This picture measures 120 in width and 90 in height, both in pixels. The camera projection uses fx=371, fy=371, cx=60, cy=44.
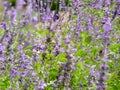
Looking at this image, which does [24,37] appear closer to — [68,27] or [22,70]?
[68,27]

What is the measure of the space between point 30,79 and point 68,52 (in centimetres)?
38

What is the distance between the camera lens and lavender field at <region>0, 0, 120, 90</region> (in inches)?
107

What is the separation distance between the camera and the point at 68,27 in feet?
13.1

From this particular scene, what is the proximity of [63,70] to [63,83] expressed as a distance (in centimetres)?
13

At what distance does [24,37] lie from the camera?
4.39m

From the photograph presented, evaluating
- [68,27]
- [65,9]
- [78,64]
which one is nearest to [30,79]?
[78,64]

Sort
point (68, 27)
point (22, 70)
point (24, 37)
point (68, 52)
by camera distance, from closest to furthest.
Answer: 1. point (68, 52)
2. point (22, 70)
3. point (68, 27)
4. point (24, 37)

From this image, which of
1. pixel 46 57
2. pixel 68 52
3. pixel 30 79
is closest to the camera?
pixel 68 52

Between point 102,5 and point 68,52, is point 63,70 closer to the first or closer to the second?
point 68,52

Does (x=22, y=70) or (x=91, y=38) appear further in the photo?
(x=91, y=38)

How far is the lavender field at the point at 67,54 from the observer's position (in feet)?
8.95

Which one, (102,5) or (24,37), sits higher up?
(102,5)

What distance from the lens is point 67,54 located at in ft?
8.33

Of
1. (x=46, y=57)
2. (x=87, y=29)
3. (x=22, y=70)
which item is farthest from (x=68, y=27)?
(x=22, y=70)
